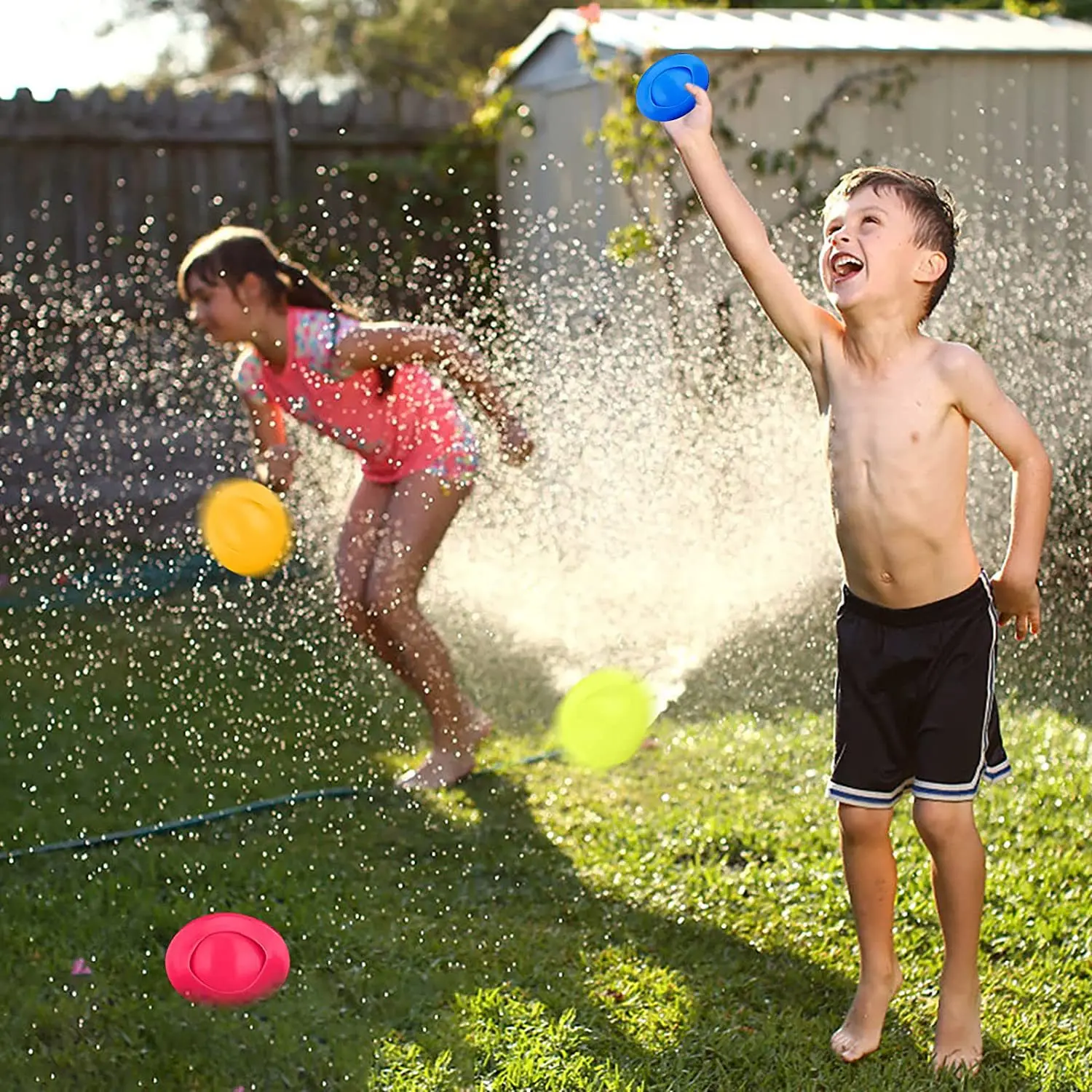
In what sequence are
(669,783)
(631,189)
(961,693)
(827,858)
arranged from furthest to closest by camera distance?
(631,189), (669,783), (827,858), (961,693)

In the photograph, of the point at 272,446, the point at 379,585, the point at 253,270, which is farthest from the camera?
the point at 272,446

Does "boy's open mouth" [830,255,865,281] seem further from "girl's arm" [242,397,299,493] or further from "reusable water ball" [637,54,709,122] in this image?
"girl's arm" [242,397,299,493]

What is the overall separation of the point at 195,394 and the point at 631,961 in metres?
6.06

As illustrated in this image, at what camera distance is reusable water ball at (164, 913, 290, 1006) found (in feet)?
8.73

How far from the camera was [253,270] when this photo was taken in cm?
397

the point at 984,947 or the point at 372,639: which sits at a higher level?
the point at 372,639

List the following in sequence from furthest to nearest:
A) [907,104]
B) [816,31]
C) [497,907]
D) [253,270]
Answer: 1. [816,31]
2. [907,104]
3. [253,270]
4. [497,907]

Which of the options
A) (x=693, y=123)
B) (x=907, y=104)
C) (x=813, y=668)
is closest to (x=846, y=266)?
(x=693, y=123)

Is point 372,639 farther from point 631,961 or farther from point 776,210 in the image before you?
point 776,210

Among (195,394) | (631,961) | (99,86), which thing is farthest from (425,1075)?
(99,86)

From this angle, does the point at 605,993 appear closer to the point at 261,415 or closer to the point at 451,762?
the point at 451,762

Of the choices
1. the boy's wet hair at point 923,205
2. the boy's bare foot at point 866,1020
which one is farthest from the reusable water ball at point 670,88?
the boy's bare foot at point 866,1020

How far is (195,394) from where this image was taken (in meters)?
8.34

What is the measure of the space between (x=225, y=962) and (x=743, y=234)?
1.45m
